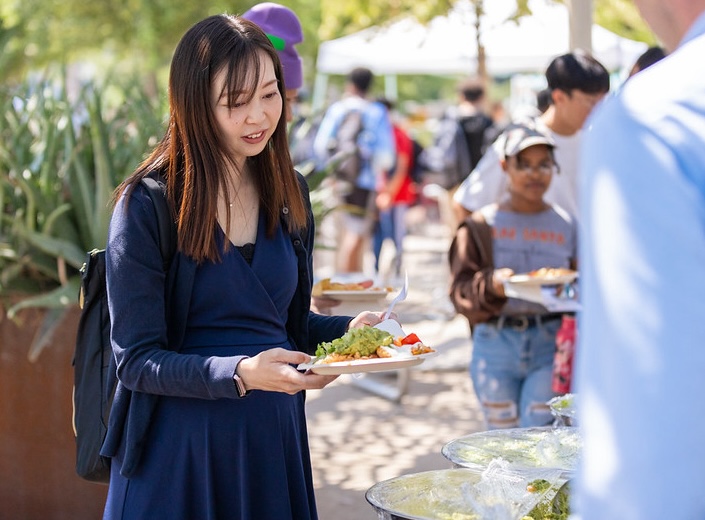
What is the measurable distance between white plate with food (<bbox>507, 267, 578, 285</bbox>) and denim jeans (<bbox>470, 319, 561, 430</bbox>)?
1.04 feet

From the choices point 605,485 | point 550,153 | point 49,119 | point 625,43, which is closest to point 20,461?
point 49,119

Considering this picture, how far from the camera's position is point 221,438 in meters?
2.58

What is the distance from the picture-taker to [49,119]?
537 cm

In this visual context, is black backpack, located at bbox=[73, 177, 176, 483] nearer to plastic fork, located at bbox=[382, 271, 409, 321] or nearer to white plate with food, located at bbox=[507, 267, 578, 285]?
plastic fork, located at bbox=[382, 271, 409, 321]

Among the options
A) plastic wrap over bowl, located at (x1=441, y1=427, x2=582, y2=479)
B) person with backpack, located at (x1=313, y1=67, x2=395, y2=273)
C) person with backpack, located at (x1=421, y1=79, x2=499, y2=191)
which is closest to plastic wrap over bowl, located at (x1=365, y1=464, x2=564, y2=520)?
plastic wrap over bowl, located at (x1=441, y1=427, x2=582, y2=479)

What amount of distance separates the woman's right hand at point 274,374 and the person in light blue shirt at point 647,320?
3.96 ft

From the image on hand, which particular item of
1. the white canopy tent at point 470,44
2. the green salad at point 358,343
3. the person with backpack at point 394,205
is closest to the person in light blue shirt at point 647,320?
the green salad at point 358,343

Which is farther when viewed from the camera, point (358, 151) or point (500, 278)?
point (358, 151)

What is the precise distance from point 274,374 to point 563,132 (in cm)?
344

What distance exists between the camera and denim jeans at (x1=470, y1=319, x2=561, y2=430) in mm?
4672

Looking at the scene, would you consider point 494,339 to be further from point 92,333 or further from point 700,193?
point 700,193

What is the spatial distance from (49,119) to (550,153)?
8.22 ft

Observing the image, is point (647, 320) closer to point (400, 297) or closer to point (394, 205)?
point (400, 297)

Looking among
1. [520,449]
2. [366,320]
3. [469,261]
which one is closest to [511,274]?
[469,261]
